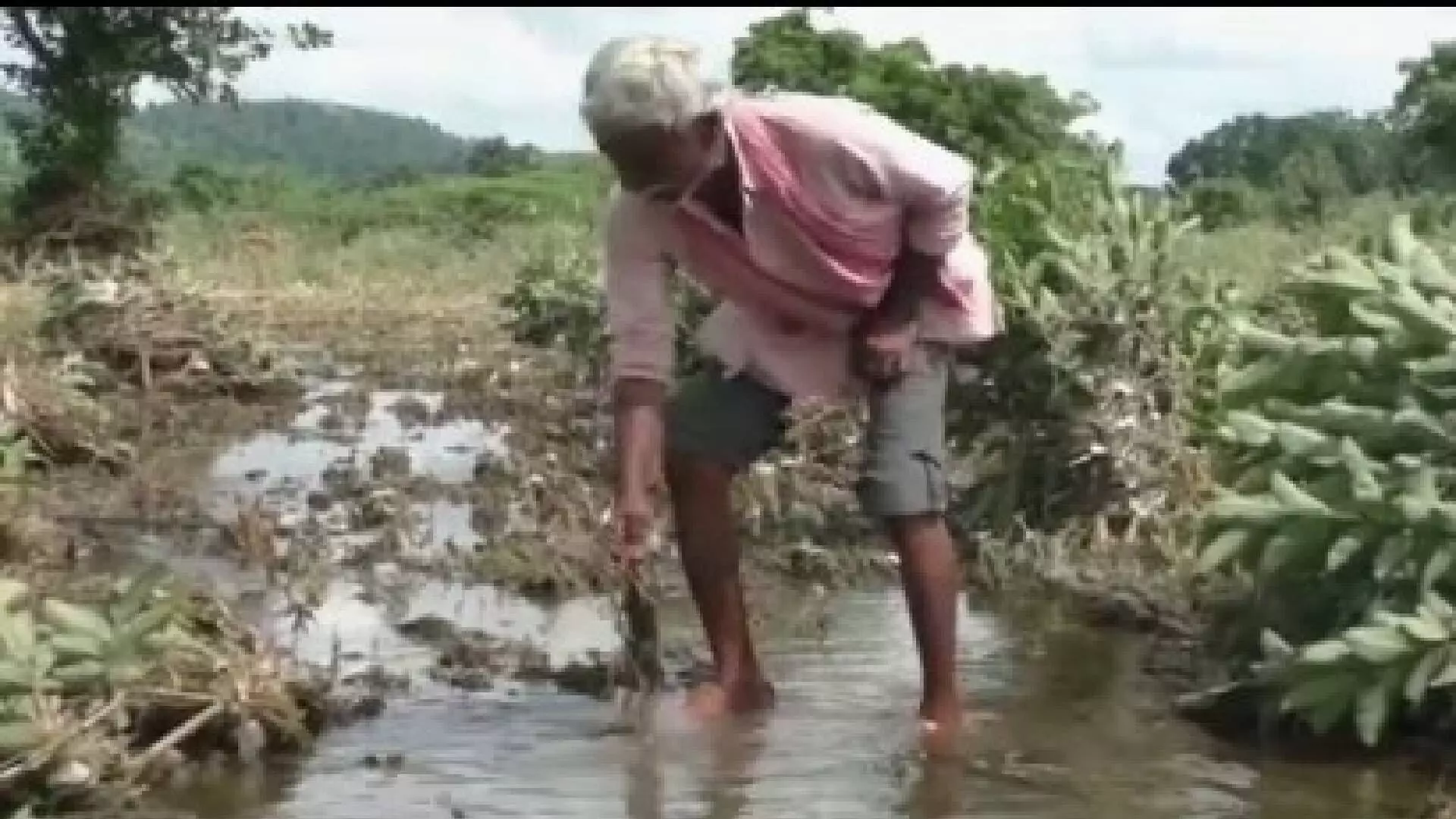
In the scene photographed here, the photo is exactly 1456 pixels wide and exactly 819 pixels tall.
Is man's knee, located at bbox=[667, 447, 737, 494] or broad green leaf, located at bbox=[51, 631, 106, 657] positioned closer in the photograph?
broad green leaf, located at bbox=[51, 631, 106, 657]

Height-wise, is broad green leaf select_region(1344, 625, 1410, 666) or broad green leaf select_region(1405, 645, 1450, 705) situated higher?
broad green leaf select_region(1344, 625, 1410, 666)

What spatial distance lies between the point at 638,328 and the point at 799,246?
1.38ft

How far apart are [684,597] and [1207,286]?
86.8 inches

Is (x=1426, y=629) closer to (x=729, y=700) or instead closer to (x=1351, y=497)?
(x=1351, y=497)

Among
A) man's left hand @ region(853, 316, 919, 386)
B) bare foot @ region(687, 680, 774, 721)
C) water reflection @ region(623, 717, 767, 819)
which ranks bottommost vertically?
water reflection @ region(623, 717, 767, 819)

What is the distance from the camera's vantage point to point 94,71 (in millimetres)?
23328

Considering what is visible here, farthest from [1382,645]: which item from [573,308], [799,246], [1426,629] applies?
[573,308]

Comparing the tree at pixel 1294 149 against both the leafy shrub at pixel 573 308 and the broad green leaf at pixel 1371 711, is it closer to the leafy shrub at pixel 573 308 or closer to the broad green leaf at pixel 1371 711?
the leafy shrub at pixel 573 308

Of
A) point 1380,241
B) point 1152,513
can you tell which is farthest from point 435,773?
point 1152,513

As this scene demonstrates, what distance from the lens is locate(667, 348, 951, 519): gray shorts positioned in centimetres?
521

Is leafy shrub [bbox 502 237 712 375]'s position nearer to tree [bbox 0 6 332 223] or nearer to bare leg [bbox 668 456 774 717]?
bare leg [bbox 668 456 774 717]

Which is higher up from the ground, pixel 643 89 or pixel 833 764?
pixel 643 89

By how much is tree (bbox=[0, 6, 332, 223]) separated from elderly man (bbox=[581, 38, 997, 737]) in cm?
1796

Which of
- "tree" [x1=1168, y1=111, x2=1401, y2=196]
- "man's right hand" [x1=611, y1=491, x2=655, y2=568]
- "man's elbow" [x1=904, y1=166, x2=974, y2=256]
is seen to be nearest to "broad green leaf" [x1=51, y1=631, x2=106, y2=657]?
"man's right hand" [x1=611, y1=491, x2=655, y2=568]
